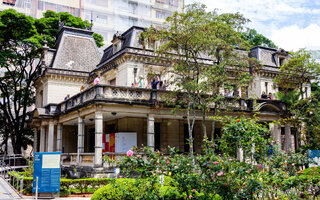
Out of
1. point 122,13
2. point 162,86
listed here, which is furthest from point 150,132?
point 122,13

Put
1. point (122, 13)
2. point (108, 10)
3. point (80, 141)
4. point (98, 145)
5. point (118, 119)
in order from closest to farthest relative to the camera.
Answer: point (98, 145) → point (80, 141) → point (118, 119) → point (122, 13) → point (108, 10)

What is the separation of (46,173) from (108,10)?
52550 mm

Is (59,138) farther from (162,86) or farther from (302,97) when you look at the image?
(302,97)

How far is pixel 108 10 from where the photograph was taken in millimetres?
63156

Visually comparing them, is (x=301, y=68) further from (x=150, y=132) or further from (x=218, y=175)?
(x=218, y=175)

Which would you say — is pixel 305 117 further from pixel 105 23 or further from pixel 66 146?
pixel 105 23

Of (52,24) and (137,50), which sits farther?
(52,24)

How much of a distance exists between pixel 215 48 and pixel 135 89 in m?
5.82

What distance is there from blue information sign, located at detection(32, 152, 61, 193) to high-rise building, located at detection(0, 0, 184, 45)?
4195 centimetres

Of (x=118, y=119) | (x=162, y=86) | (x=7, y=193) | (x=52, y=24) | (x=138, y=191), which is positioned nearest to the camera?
(x=138, y=191)

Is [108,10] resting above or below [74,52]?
above

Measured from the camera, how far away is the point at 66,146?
107 ft

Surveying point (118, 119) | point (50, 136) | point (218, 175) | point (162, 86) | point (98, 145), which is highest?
point (162, 86)

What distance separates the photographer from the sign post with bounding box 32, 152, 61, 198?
15.0 meters
